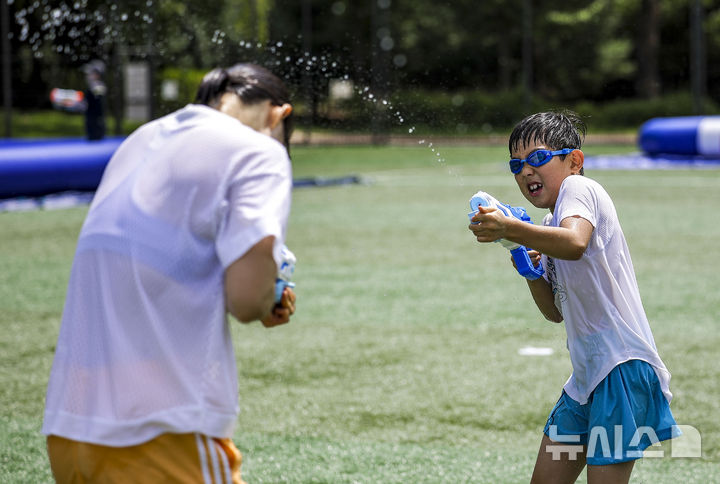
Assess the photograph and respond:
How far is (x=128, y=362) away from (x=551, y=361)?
14.7ft

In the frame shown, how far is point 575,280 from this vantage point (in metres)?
3.05

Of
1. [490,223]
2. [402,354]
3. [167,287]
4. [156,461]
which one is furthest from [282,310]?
[402,354]

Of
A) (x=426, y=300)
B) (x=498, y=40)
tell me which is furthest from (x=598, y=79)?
(x=426, y=300)

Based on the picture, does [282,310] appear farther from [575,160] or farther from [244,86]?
[575,160]

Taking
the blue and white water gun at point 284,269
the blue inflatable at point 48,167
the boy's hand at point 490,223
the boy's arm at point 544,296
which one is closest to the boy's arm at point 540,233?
the boy's hand at point 490,223

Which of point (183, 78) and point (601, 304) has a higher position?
point (601, 304)

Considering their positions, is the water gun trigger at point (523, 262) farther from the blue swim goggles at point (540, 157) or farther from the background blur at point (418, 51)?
the background blur at point (418, 51)

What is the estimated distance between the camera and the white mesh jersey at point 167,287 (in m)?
2.14

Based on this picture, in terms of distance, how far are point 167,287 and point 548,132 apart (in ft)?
4.65

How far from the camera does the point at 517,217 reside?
2.94 m

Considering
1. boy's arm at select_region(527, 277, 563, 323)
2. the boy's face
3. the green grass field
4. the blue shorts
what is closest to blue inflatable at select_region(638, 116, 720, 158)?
the green grass field

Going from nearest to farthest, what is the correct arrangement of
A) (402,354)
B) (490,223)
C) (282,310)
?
(282,310)
(490,223)
(402,354)

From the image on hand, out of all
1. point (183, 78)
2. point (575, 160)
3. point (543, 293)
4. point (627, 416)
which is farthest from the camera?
point (183, 78)

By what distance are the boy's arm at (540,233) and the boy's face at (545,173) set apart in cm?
24
